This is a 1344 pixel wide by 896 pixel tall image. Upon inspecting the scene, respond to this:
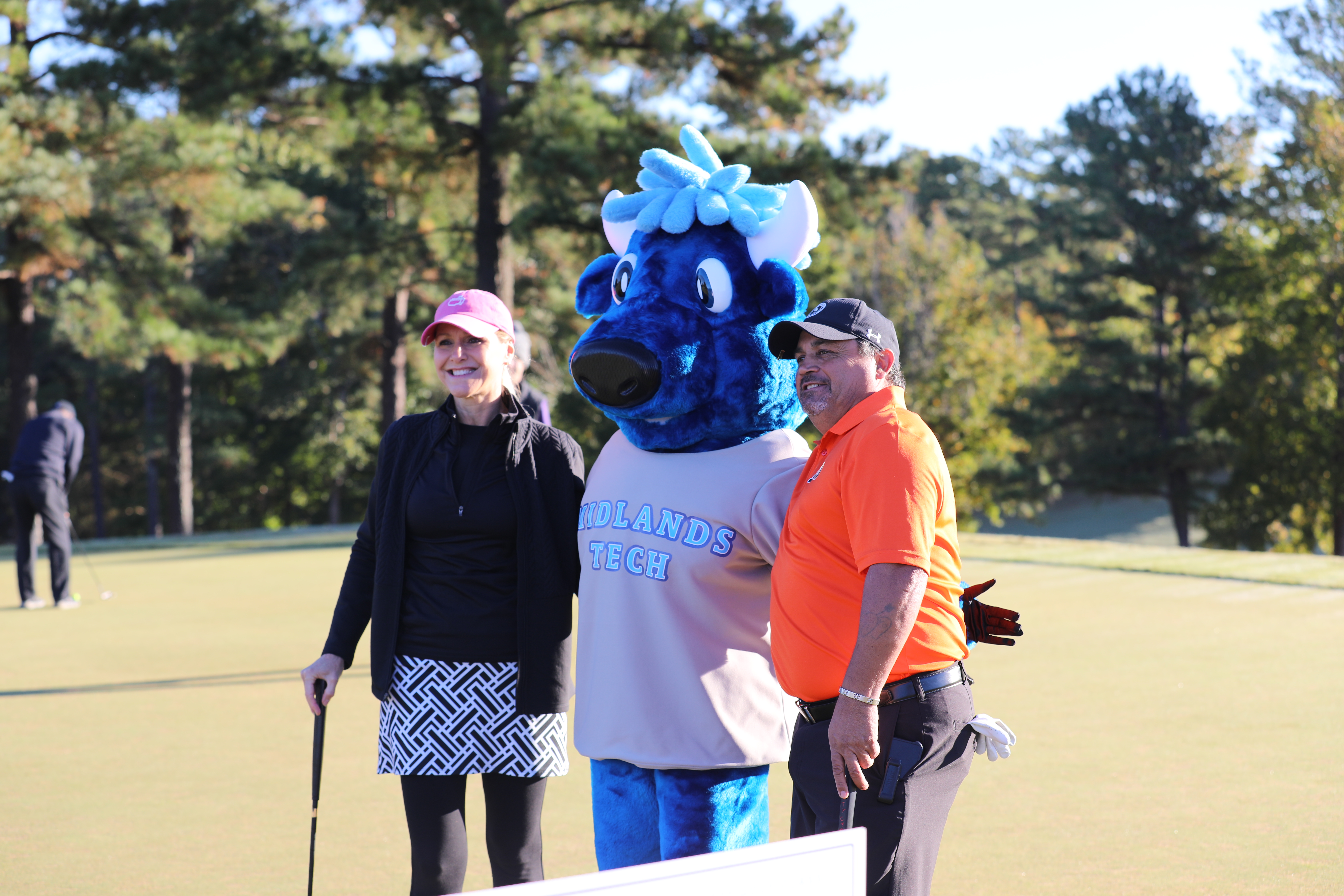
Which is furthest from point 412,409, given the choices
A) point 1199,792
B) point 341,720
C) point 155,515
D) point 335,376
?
point 1199,792

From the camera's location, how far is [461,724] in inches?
127

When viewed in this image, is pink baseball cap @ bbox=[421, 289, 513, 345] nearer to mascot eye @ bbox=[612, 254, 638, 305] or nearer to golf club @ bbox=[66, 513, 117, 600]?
mascot eye @ bbox=[612, 254, 638, 305]

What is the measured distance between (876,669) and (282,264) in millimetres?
30539

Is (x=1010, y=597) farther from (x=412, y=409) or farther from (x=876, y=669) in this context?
(x=412, y=409)

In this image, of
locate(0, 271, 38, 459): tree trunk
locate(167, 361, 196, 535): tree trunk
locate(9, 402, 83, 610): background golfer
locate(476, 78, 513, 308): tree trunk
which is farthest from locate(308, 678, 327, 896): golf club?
locate(167, 361, 196, 535): tree trunk

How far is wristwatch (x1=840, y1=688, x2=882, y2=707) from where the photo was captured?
96.4 inches

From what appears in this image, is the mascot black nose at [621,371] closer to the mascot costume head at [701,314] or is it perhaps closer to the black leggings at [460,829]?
the mascot costume head at [701,314]

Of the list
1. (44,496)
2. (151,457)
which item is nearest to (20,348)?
(151,457)

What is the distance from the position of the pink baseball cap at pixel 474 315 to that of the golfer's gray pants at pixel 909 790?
143 centimetres

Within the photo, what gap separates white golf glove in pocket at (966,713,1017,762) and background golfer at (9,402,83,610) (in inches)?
392

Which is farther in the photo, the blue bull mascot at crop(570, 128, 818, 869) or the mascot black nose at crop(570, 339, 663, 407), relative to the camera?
the mascot black nose at crop(570, 339, 663, 407)

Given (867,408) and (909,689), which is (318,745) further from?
(867,408)

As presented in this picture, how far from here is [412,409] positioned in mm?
33438

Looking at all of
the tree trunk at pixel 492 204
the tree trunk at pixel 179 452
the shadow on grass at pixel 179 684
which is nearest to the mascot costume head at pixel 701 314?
the shadow on grass at pixel 179 684
